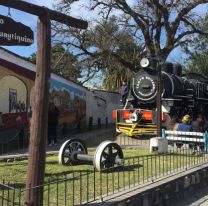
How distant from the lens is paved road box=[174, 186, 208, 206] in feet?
30.9

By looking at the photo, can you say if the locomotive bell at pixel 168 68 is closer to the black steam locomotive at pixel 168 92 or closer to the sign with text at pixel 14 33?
the black steam locomotive at pixel 168 92

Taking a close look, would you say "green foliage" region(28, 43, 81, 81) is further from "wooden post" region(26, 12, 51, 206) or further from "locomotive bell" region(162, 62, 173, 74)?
"wooden post" region(26, 12, 51, 206)

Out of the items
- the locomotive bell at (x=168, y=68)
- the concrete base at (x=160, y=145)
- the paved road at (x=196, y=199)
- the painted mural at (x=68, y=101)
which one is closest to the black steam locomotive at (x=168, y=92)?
the locomotive bell at (x=168, y=68)

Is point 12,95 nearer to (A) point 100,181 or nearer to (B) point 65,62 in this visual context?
(A) point 100,181

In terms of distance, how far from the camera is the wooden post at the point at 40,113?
686cm

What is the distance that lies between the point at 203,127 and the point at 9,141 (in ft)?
24.6

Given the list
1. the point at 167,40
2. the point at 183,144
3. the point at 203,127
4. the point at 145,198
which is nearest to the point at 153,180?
the point at 145,198

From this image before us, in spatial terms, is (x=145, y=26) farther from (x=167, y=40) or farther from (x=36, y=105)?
(x=36, y=105)

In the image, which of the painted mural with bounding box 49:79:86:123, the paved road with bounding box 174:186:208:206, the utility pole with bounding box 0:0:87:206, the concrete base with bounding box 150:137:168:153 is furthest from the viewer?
the painted mural with bounding box 49:79:86:123

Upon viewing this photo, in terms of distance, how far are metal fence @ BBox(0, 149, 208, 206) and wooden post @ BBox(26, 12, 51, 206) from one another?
0.23 m

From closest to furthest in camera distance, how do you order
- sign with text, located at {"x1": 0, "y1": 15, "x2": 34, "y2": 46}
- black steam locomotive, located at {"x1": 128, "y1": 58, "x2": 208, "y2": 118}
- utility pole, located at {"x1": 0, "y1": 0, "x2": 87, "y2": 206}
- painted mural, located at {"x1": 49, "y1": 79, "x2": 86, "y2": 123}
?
sign with text, located at {"x1": 0, "y1": 15, "x2": 34, "y2": 46}, utility pole, located at {"x1": 0, "y1": 0, "x2": 87, "y2": 206}, black steam locomotive, located at {"x1": 128, "y1": 58, "x2": 208, "y2": 118}, painted mural, located at {"x1": 49, "y1": 79, "x2": 86, "y2": 123}

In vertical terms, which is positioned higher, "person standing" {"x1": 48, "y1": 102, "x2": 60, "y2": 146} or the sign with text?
the sign with text

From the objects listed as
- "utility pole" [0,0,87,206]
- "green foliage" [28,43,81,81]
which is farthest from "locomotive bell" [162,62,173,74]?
"utility pole" [0,0,87,206]

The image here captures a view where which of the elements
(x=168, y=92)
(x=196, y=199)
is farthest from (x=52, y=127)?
(x=196, y=199)
